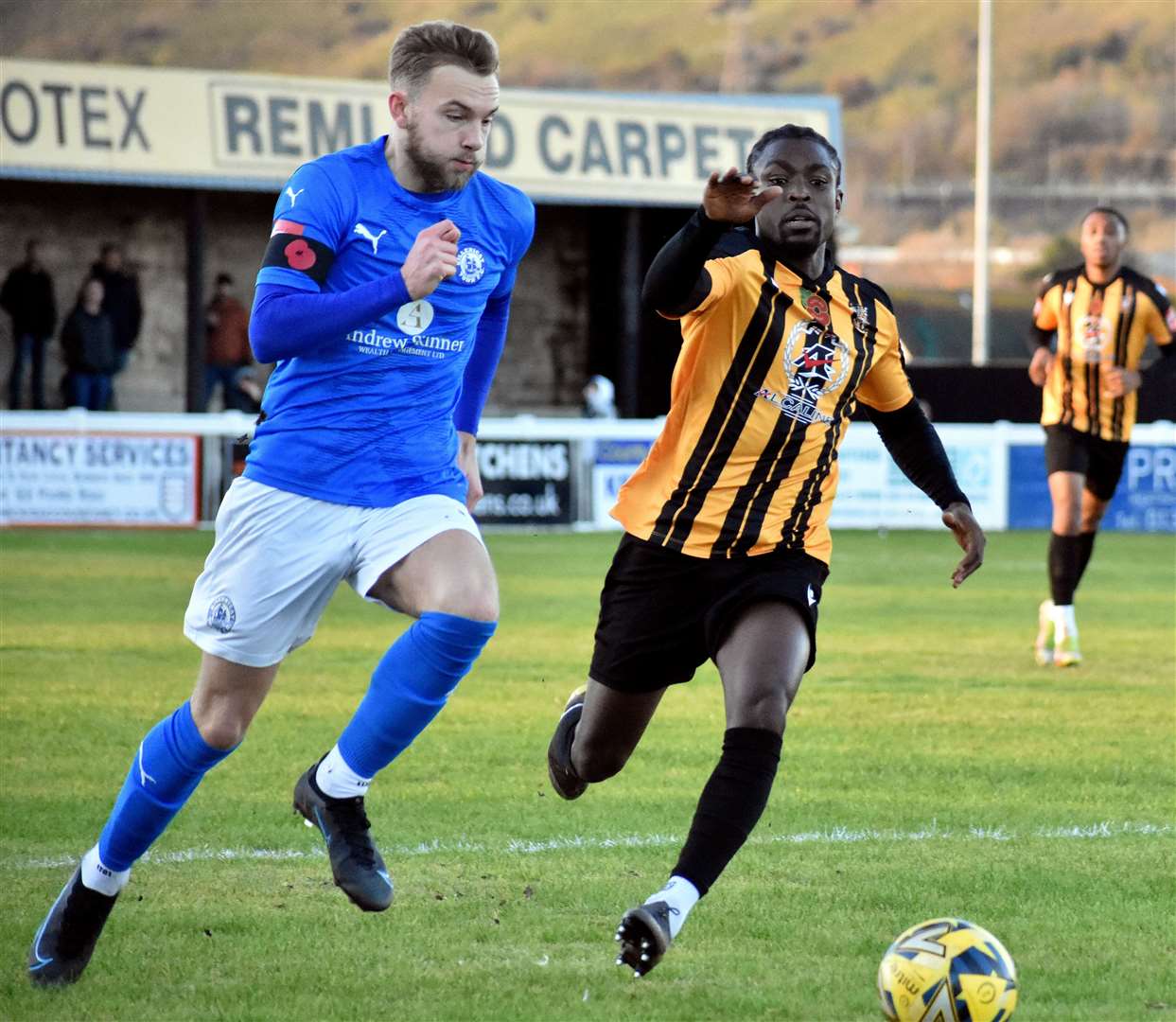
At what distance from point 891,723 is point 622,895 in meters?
3.76

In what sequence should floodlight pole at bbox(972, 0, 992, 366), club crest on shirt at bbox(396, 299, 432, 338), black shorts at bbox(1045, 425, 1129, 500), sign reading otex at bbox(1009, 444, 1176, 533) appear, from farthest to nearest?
1. floodlight pole at bbox(972, 0, 992, 366)
2. sign reading otex at bbox(1009, 444, 1176, 533)
3. black shorts at bbox(1045, 425, 1129, 500)
4. club crest on shirt at bbox(396, 299, 432, 338)

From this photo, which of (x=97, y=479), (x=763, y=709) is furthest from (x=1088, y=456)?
(x=97, y=479)

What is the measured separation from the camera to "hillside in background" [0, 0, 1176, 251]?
104 m

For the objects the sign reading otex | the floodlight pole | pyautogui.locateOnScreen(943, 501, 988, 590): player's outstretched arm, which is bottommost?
the sign reading otex

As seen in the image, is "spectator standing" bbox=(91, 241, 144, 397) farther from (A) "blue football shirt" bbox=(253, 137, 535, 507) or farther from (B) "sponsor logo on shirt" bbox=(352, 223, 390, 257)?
(B) "sponsor logo on shirt" bbox=(352, 223, 390, 257)

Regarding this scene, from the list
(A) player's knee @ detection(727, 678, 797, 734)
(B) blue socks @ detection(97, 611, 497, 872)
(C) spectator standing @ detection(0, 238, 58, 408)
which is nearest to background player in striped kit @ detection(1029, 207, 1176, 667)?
(A) player's knee @ detection(727, 678, 797, 734)

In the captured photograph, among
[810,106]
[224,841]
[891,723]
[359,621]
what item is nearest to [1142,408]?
[810,106]

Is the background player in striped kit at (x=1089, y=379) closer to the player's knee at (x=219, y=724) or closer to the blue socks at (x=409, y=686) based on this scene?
the blue socks at (x=409, y=686)

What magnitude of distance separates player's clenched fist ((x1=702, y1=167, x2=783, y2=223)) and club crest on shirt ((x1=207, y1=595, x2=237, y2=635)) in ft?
4.86

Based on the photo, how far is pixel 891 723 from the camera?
9.57 meters

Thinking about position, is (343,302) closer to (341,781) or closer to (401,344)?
(401,344)

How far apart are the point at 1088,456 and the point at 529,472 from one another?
409 inches

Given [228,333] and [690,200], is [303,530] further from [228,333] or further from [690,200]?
[690,200]

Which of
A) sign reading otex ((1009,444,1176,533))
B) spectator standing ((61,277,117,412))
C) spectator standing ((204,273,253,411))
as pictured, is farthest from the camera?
spectator standing ((204,273,253,411))
